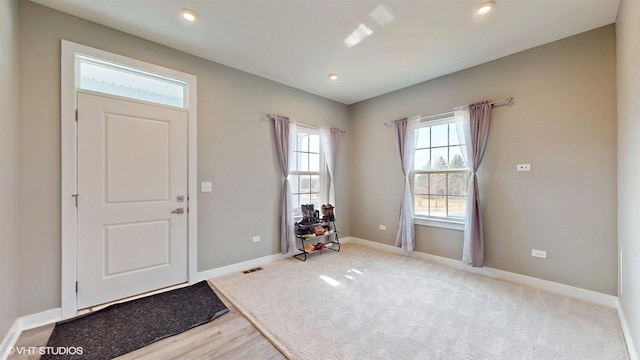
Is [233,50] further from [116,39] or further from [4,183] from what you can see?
[4,183]

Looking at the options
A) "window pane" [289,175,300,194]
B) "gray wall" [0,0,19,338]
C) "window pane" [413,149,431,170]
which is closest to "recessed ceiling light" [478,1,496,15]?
"window pane" [413,149,431,170]

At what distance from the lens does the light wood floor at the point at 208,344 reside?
1.77m

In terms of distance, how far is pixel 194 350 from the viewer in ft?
6.00

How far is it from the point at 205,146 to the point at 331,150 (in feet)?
7.05

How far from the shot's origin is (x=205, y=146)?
3.09 metres

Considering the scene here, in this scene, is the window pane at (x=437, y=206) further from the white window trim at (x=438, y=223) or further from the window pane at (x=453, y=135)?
the window pane at (x=453, y=135)

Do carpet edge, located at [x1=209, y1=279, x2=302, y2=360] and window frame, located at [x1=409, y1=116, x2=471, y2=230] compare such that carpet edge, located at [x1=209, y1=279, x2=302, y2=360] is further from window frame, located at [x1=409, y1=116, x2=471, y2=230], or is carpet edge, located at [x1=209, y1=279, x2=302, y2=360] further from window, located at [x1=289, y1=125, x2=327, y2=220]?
window frame, located at [x1=409, y1=116, x2=471, y2=230]

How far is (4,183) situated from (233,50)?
2270mm

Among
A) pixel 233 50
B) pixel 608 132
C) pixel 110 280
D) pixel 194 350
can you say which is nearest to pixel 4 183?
pixel 110 280

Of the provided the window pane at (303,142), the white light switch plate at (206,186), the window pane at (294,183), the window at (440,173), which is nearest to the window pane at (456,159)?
the window at (440,173)

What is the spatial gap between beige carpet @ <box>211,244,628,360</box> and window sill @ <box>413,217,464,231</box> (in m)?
0.60

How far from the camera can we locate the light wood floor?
177cm

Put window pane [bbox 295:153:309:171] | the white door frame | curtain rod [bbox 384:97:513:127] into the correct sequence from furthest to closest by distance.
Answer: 1. window pane [bbox 295:153:309:171]
2. curtain rod [bbox 384:97:513:127]
3. the white door frame

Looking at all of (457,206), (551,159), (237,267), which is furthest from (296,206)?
(551,159)
